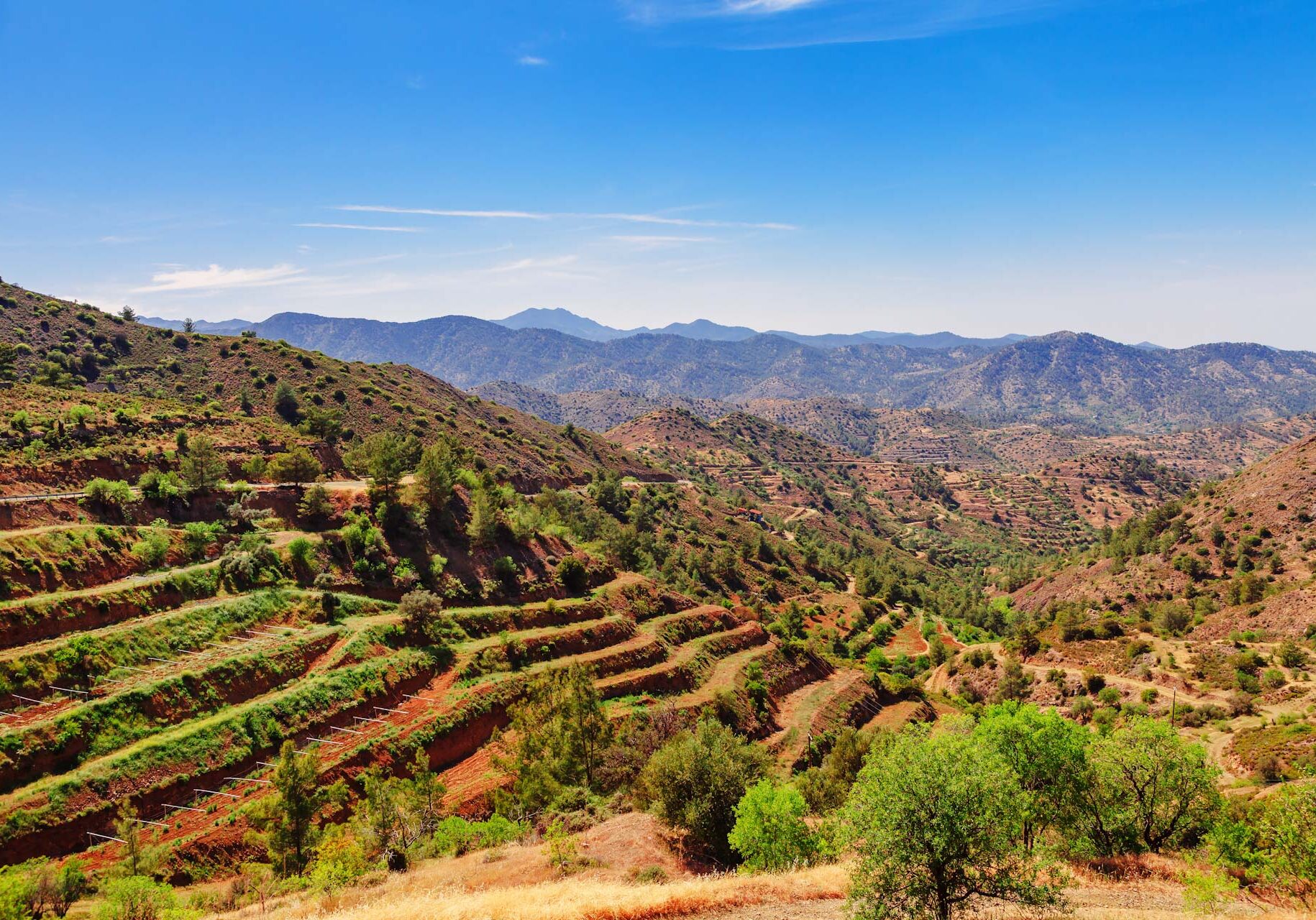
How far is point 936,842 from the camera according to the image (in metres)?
19.3

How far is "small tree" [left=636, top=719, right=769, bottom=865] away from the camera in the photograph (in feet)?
109

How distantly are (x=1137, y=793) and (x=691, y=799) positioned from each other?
2206 cm

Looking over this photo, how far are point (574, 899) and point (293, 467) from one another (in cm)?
5297

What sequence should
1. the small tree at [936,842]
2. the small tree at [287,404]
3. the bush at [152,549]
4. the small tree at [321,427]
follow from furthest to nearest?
the small tree at [287,404]
the small tree at [321,427]
the bush at [152,549]
the small tree at [936,842]

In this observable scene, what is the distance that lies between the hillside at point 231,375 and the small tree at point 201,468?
36.1m

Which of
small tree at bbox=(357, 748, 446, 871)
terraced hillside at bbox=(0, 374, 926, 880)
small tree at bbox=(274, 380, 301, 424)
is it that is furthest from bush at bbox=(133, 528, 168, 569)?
small tree at bbox=(274, 380, 301, 424)

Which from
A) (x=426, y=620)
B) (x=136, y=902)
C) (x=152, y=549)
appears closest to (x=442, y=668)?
(x=426, y=620)

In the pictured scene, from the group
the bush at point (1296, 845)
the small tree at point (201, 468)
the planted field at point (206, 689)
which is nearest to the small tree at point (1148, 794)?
the bush at point (1296, 845)

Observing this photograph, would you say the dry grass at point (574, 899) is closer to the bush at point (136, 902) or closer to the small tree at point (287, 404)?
the bush at point (136, 902)

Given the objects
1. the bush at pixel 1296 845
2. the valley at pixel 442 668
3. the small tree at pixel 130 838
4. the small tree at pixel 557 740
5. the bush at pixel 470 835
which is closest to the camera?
the bush at pixel 1296 845

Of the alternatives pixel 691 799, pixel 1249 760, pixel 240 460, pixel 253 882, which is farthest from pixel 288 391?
pixel 1249 760

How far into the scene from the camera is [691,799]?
3375 cm

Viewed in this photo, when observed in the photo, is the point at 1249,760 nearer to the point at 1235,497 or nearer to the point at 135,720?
the point at 135,720

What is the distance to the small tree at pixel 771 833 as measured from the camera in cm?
2975
